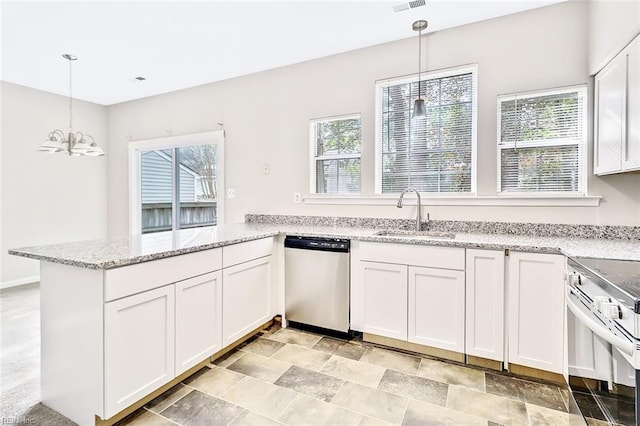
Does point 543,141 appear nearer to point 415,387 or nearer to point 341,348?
point 415,387

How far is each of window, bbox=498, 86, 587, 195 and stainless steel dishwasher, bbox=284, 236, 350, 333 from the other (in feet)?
4.69

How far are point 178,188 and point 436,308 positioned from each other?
3767mm

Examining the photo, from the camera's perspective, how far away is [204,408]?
1788 millimetres

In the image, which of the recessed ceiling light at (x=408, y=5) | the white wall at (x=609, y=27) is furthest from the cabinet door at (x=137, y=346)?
the white wall at (x=609, y=27)

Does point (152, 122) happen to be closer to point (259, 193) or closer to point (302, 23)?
point (259, 193)

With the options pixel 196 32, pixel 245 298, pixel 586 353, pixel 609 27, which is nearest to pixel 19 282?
pixel 245 298

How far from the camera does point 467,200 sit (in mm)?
2699

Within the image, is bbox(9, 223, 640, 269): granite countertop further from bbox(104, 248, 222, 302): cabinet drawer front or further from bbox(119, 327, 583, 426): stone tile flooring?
bbox(119, 327, 583, 426): stone tile flooring

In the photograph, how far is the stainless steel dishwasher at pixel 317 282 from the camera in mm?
2619

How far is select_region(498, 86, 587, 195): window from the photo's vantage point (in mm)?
2400

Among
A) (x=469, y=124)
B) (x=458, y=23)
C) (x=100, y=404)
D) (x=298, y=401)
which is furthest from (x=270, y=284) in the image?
(x=458, y=23)

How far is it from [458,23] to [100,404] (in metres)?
3.50

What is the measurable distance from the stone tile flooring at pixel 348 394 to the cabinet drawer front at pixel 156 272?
692 millimetres

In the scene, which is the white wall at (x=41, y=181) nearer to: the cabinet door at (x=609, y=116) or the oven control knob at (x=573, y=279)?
the oven control knob at (x=573, y=279)
